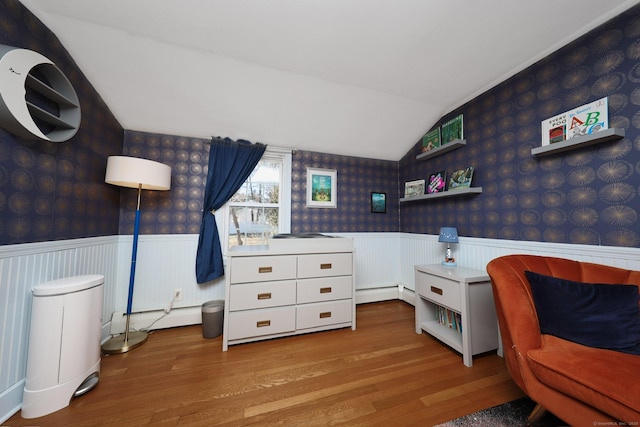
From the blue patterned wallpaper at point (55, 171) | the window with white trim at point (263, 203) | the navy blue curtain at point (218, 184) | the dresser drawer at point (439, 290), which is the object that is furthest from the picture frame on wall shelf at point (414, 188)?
the blue patterned wallpaper at point (55, 171)

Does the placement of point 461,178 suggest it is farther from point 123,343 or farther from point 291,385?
point 123,343

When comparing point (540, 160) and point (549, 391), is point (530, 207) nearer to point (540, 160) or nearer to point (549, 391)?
point (540, 160)

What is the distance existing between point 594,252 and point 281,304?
2.33 metres

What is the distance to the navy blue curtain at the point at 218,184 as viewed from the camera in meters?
2.40

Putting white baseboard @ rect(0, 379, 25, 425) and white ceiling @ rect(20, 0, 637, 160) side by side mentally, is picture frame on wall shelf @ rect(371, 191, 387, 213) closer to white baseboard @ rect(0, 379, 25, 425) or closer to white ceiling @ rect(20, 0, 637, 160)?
white ceiling @ rect(20, 0, 637, 160)

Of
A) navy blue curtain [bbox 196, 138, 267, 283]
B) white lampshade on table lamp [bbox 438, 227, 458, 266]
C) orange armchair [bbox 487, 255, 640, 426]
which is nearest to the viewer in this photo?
orange armchair [bbox 487, 255, 640, 426]

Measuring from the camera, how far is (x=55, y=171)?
152 centimetres

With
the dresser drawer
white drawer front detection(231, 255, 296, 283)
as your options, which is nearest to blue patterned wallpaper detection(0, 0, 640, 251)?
the dresser drawer

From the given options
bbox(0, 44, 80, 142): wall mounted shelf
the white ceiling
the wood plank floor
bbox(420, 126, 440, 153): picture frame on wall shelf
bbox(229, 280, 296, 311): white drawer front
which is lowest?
the wood plank floor

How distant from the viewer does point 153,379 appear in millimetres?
1554

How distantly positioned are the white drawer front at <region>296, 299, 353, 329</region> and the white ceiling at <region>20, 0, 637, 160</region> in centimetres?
191

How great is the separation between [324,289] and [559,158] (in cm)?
216

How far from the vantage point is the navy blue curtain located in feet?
7.88

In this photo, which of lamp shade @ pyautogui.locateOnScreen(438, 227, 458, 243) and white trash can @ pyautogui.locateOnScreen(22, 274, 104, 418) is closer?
white trash can @ pyautogui.locateOnScreen(22, 274, 104, 418)
